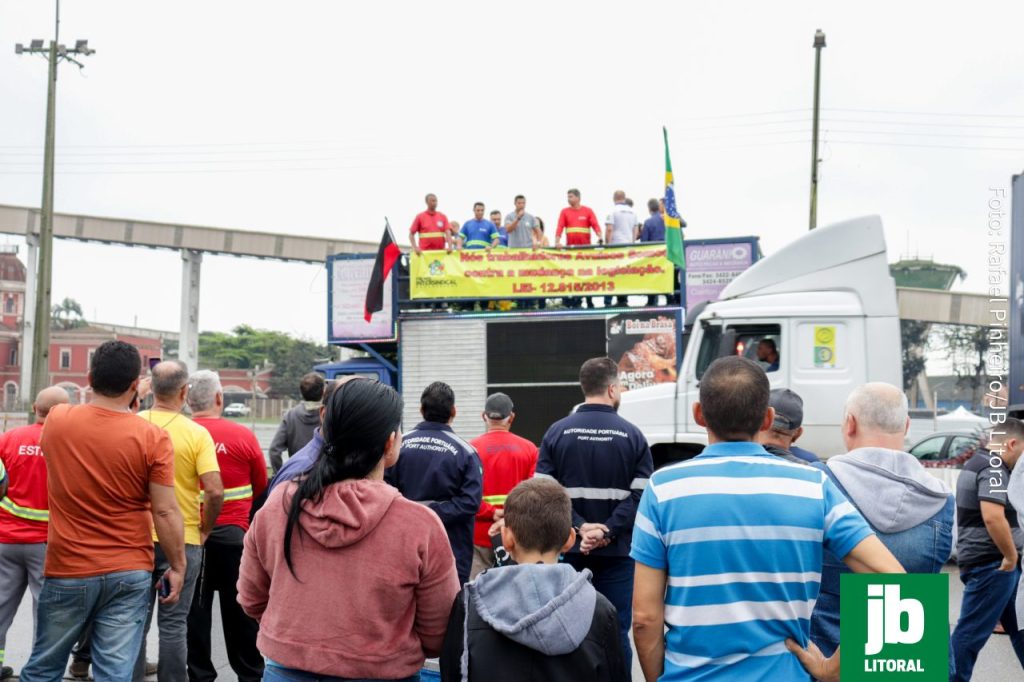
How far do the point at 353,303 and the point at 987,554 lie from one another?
12.1 m

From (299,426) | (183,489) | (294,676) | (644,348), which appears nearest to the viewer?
(294,676)

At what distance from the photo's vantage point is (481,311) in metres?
14.5

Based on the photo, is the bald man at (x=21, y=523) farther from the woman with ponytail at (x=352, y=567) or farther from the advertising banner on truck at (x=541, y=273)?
the advertising banner on truck at (x=541, y=273)

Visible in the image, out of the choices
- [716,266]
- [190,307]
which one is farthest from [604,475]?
[190,307]

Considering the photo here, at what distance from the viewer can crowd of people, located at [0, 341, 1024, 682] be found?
2393mm

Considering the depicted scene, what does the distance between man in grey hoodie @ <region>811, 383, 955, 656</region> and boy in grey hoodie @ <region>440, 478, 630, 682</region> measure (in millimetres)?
885

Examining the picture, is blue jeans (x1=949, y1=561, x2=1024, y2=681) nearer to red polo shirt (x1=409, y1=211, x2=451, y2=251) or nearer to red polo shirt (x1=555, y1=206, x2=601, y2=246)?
red polo shirt (x1=555, y1=206, x2=601, y2=246)

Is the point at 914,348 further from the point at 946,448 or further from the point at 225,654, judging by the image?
the point at 225,654

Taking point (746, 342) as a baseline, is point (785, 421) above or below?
below

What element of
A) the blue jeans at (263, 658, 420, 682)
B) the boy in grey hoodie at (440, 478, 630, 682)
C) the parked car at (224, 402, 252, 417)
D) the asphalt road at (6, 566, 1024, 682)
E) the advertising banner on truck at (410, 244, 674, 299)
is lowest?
the parked car at (224, 402, 252, 417)

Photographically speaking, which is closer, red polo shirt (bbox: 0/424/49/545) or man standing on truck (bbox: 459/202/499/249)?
red polo shirt (bbox: 0/424/49/545)

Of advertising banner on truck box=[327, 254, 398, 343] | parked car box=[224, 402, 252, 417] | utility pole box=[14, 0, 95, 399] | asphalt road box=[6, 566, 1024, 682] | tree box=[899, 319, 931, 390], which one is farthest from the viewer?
parked car box=[224, 402, 252, 417]

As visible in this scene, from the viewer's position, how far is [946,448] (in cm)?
1233

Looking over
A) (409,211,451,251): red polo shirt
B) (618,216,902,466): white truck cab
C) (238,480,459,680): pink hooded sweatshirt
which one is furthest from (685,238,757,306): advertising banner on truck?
(238,480,459,680): pink hooded sweatshirt
